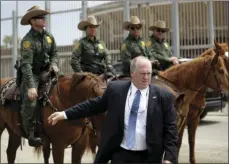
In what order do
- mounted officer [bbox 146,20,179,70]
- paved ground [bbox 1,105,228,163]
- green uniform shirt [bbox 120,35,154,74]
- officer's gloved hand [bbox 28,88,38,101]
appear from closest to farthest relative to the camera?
officer's gloved hand [bbox 28,88,38,101]
green uniform shirt [bbox 120,35,154,74]
mounted officer [bbox 146,20,179,70]
paved ground [bbox 1,105,228,163]

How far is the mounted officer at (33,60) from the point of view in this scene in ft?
19.8

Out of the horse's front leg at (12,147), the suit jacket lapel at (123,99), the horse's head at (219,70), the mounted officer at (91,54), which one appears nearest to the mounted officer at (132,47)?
the mounted officer at (91,54)

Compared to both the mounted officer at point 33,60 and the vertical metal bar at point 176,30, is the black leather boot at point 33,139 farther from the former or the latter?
the vertical metal bar at point 176,30

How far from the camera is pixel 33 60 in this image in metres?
6.34

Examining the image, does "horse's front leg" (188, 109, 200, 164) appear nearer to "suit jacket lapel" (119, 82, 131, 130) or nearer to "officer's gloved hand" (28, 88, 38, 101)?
"officer's gloved hand" (28, 88, 38, 101)

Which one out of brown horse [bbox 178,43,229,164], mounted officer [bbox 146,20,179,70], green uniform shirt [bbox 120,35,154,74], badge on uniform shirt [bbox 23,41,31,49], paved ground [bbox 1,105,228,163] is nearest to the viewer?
badge on uniform shirt [bbox 23,41,31,49]

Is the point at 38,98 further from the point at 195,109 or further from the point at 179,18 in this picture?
the point at 179,18

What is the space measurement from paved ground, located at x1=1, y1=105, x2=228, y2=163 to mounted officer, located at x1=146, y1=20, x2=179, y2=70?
2.11m

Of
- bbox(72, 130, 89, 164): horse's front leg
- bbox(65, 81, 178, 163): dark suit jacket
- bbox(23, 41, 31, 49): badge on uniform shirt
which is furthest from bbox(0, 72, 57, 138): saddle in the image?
bbox(65, 81, 178, 163): dark suit jacket

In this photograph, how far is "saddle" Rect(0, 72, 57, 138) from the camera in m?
6.19

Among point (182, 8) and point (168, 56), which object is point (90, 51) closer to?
point (168, 56)

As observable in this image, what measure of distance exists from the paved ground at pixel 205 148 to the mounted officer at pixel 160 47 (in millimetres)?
2112

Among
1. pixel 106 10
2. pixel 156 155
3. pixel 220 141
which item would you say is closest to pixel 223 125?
pixel 220 141

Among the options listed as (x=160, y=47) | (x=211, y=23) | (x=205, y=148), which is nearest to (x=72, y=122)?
(x=160, y=47)
